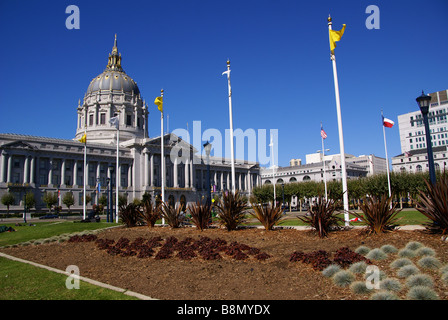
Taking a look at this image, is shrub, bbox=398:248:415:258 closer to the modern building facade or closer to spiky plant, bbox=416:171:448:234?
spiky plant, bbox=416:171:448:234

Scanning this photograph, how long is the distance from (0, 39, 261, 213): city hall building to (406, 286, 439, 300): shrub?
4860 cm

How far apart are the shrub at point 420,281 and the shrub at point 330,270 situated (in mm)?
1709

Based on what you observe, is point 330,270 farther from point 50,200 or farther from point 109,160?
point 109,160

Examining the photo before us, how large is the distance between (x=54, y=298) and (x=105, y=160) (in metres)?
81.5

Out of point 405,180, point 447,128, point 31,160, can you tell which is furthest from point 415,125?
point 31,160

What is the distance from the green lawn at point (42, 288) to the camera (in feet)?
28.0

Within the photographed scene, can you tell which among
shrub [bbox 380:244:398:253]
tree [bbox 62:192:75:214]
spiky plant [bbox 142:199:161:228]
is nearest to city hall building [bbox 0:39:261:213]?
tree [bbox 62:192:75:214]

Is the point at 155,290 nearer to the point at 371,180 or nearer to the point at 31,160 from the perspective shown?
the point at 371,180

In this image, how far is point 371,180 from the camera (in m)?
65.1

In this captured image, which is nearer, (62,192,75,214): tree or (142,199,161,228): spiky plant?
(142,199,161,228): spiky plant

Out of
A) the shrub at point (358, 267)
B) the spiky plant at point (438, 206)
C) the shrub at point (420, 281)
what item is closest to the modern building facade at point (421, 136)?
the spiky plant at point (438, 206)

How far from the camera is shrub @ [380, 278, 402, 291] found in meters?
7.73

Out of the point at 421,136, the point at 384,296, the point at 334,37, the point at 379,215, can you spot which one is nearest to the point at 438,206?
the point at 379,215

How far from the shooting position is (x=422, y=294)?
7078mm
